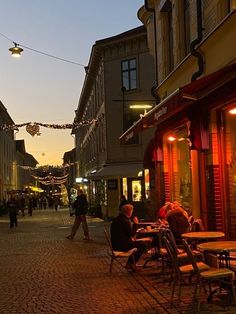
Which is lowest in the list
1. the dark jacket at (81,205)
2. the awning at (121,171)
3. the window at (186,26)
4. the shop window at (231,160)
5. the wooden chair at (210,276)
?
the wooden chair at (210,276)

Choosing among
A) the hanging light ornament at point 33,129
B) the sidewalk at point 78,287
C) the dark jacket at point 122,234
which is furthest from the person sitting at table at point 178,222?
the hanging light ornament at point 33,129

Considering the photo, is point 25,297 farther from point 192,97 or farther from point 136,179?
point 136,179

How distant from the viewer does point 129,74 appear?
110 ft

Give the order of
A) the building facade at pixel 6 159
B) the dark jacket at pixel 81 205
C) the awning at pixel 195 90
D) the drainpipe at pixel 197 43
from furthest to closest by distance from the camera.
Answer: the building facade at pixel 6 159 < the dark jacket at pixel 81 205 < the drainpipe at pixel 197 43 < the awning at pixel 195 90

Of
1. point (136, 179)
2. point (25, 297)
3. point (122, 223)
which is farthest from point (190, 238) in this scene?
point (136, 179)

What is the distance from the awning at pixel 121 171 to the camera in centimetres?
3097

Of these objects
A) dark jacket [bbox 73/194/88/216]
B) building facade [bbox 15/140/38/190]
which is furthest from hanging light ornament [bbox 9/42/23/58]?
building facade [bbox 15/140/38/190]

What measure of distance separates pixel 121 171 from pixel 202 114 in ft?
64.9

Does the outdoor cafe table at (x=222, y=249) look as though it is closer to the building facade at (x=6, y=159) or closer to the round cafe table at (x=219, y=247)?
the round cafe table at (x=219, y=247)

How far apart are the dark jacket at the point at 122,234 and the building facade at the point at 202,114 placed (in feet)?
5.69

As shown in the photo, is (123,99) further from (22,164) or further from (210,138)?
(22,164)

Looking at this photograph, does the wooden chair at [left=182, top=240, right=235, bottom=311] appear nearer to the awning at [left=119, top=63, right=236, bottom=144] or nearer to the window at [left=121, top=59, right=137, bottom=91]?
the awning at [left=119, top=63, right=236, bottom=144]

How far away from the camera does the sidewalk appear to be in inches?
324

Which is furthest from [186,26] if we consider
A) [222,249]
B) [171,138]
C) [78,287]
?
[222,249]
